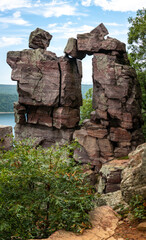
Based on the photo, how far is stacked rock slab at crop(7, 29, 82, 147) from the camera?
20.8 m

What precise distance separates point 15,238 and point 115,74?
46.1 feet

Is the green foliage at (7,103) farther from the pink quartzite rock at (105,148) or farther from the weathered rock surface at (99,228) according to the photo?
the weathered rock surface at (99,228)

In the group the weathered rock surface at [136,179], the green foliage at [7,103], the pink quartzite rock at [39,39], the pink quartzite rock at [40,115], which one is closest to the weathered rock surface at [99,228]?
the weathered rock surface at [136,179]

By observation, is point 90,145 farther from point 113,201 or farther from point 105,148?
point 113,201

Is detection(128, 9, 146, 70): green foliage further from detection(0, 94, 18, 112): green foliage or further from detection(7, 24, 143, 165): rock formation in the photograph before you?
→ detection(0, 94, 18, 112): green foliage

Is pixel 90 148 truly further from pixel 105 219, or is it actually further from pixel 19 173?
pixel 19 173

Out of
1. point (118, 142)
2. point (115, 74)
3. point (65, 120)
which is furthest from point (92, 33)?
point (118, 142)

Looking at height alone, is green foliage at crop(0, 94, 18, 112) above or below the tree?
below

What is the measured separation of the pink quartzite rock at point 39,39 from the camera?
71.6 ft

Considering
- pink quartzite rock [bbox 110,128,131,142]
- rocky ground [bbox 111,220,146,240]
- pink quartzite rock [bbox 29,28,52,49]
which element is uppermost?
pink quartzite rock [bbox 29,28,52,49]

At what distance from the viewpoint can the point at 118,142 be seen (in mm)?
19516

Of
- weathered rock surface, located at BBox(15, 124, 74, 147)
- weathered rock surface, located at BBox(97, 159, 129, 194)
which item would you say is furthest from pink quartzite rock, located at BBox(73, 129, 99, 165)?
weathered rock surface, located at BBox(97, 159, 129, 194)

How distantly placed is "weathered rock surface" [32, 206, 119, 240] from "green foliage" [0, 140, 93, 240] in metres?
0.19

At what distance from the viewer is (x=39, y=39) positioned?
2195 centimetres
